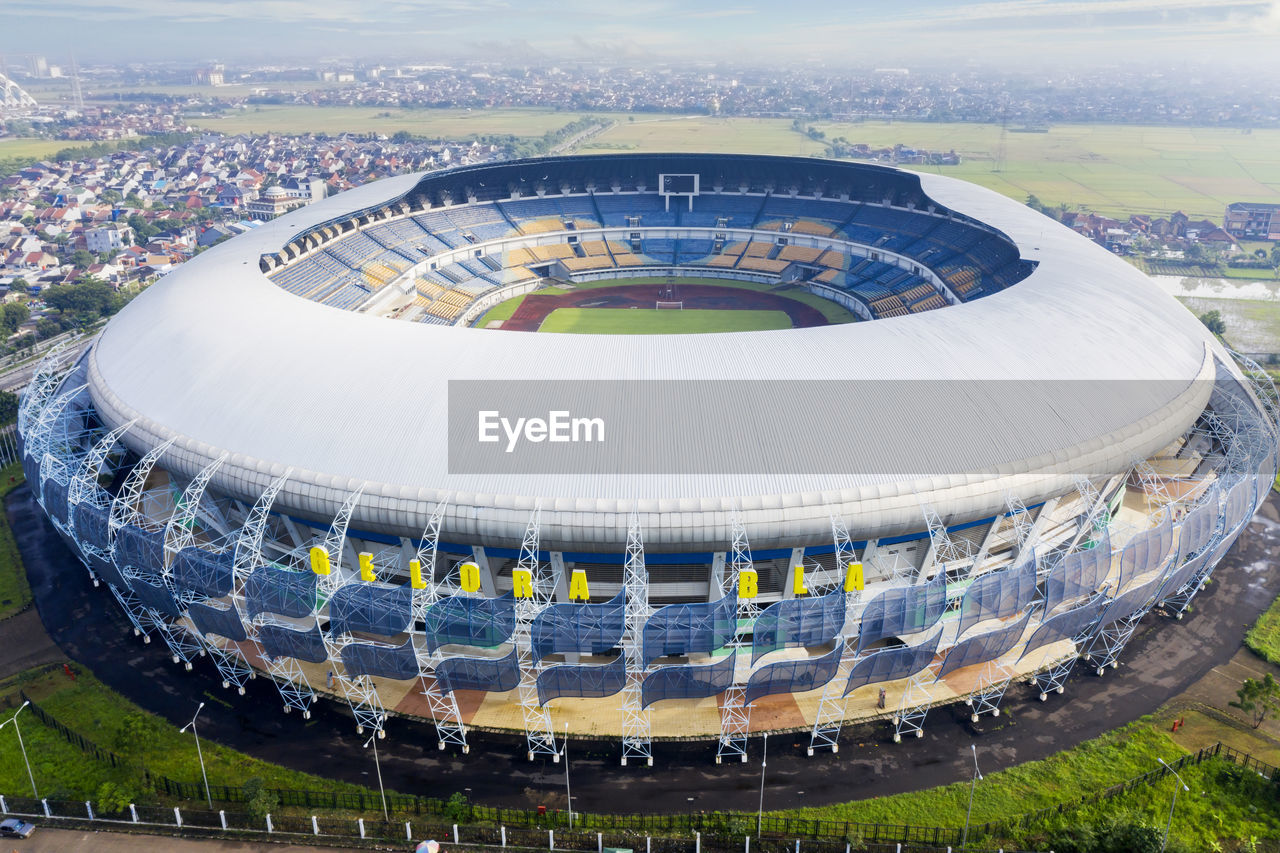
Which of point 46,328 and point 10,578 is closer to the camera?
point 10,578

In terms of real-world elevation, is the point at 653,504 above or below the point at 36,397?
above

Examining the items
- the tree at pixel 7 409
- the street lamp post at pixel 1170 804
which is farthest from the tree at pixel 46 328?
the street lamp post at pixel 1170 804

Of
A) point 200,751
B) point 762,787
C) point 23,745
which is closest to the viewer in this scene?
point 762,787

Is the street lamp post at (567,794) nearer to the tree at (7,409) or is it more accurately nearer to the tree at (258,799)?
the tree at (258,799)

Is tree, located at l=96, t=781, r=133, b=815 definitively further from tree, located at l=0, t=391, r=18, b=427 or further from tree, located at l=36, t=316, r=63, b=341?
tree, located at l=36, t=316, r=63, b=341

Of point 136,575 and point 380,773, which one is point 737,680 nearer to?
point 380,773

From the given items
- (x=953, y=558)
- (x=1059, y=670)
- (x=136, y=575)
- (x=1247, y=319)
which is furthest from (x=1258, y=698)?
(x=1247, y=319)

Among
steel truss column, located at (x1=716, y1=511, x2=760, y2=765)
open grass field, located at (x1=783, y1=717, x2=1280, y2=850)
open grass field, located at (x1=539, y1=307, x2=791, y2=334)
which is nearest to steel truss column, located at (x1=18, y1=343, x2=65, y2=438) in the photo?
steel truss column, located at (x1=716, y1=511, x2=760, y2=765)
